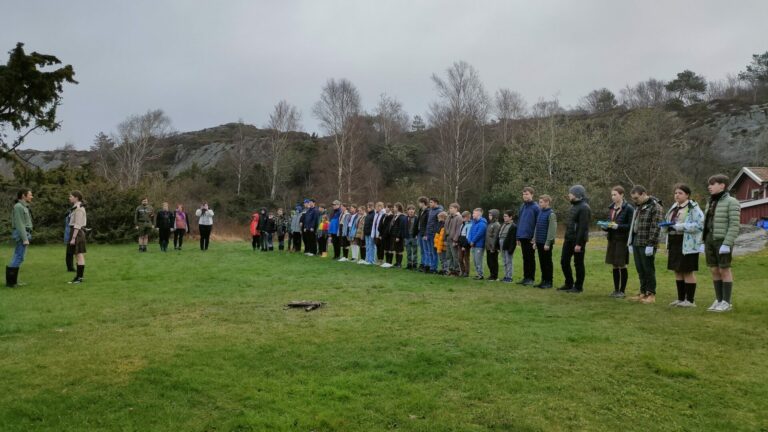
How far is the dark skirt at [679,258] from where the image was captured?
8305 mm

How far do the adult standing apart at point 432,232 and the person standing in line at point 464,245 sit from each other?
89cm

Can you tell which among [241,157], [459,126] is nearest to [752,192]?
[459,126]

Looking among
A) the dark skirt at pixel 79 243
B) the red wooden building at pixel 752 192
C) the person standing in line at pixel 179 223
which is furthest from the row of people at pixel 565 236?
the red wooden building at pixel 752 192

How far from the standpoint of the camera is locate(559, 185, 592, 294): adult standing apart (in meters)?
Answer: 10.2

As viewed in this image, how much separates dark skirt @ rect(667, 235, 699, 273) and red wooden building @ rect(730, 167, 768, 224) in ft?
129

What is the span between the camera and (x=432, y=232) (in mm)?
14531

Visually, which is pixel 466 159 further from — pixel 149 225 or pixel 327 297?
pixel 327 297

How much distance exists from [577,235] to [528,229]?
1625 mm

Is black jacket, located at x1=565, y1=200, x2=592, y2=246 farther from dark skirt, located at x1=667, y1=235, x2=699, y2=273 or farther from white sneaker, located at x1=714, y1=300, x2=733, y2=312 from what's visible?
white sneaker, located at x1=714, y1=300, x2=733, y2=312

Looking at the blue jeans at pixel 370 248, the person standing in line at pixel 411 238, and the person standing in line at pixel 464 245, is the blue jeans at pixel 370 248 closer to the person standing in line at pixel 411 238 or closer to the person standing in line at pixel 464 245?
the person standing in line at pixel 411 238

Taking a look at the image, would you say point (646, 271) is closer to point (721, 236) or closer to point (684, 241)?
point (684, 241)

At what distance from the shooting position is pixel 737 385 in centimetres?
473

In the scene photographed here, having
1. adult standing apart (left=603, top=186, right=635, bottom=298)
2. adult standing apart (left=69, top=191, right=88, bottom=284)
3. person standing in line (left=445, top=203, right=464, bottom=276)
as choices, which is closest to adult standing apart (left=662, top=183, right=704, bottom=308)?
adult standing apart (left=603, top=186, right=635, bottom=298)

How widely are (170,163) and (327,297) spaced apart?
74414 millimetres
